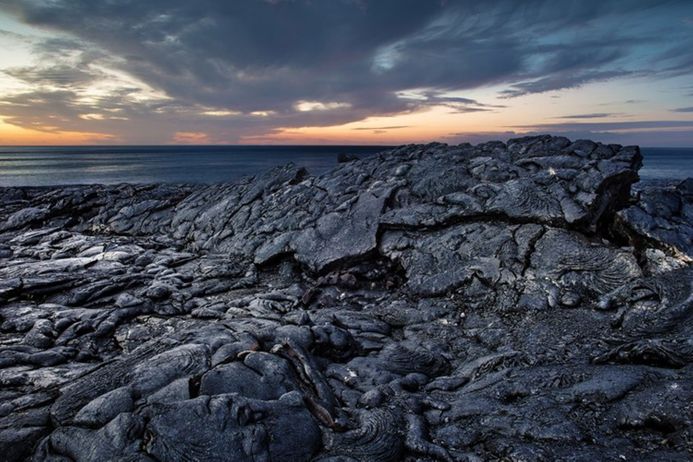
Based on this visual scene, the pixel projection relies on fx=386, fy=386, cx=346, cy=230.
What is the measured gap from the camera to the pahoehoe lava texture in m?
5.99

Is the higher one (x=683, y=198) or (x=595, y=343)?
(x=683, y=198)

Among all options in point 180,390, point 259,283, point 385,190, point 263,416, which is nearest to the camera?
point 263,416

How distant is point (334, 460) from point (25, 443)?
4.65 metres

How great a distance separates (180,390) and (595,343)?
9.16 m

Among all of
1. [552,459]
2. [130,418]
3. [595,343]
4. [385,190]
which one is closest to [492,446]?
[552,459]

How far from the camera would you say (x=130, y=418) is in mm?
5934

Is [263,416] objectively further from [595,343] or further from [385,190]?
[385,190]

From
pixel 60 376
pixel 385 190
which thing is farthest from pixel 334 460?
pixel 385 190

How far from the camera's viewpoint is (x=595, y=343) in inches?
362

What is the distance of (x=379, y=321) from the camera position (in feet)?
39.3

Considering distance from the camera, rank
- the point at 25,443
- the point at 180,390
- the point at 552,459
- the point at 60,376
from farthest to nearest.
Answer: the point at 60,376 < the point at 180,390 < the point at 25,443 < the point at 552,459

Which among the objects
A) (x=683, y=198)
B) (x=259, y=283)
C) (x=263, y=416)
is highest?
(x=683, y=198)

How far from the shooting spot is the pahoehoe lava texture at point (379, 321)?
5.99 metres

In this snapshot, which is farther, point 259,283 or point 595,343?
point 259,283
